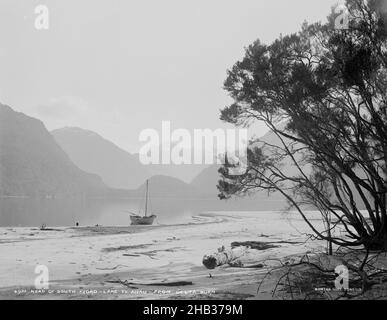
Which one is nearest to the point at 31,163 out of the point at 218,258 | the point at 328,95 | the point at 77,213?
the point at 77,213

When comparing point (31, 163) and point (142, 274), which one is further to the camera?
point (31, 163)

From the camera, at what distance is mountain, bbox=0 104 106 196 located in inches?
5940

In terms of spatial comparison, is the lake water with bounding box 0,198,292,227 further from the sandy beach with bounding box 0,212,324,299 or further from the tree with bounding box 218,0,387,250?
the tree with bounding box 218,0,387,250

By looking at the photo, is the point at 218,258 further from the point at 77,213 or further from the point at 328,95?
the point at 77,213

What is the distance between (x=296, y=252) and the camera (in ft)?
39.2

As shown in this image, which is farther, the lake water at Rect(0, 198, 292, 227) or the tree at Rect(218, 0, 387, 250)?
the lake water at Rect(0, 198, 292, 227)

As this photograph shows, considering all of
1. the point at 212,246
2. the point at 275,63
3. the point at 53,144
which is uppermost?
the point at 53,144

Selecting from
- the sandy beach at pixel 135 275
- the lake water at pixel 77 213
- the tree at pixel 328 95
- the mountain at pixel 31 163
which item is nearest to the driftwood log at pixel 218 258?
the sandy beach at pixel 135 275

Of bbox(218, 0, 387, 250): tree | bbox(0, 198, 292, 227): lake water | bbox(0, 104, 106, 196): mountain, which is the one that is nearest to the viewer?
bbox(218, 0, 387, 250): tree

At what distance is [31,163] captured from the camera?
161m

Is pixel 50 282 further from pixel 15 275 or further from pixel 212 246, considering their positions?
pixel 212 246

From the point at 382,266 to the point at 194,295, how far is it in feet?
14.8

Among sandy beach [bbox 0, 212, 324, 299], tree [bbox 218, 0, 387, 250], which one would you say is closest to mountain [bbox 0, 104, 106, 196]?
sandy beach [bbox 0, 212, 324, 299]
